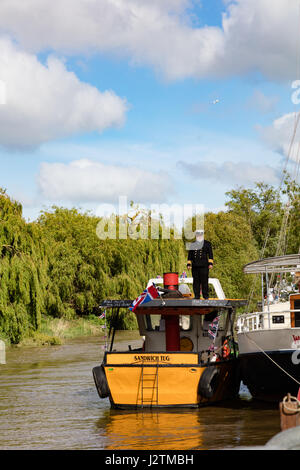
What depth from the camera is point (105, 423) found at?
15.3m

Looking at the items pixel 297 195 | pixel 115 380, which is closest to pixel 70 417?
pixel 115 380

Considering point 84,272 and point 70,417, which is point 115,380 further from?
point 84,272

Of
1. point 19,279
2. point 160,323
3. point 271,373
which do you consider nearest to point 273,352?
point 271,373

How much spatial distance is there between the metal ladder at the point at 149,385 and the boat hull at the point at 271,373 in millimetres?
2597

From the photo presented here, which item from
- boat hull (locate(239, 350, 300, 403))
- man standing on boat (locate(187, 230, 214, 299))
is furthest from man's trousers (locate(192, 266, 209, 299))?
boat hull (locate(239, 350, 300, 403))

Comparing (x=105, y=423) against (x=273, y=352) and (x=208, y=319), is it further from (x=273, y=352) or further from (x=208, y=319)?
(x=208, y=319)

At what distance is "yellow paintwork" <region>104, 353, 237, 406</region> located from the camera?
15.9 meters

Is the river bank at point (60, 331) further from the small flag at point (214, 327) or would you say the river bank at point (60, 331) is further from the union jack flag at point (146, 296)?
the union jack flag at point (146, 296)

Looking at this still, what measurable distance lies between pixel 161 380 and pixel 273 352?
264cm

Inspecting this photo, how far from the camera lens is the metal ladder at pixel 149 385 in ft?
52.4

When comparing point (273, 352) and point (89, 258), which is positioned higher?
point (89, 258)

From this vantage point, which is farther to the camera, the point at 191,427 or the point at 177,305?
the point at 177,305

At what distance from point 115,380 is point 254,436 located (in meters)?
3.93

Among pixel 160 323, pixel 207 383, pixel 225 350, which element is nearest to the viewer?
pixel 207 383
